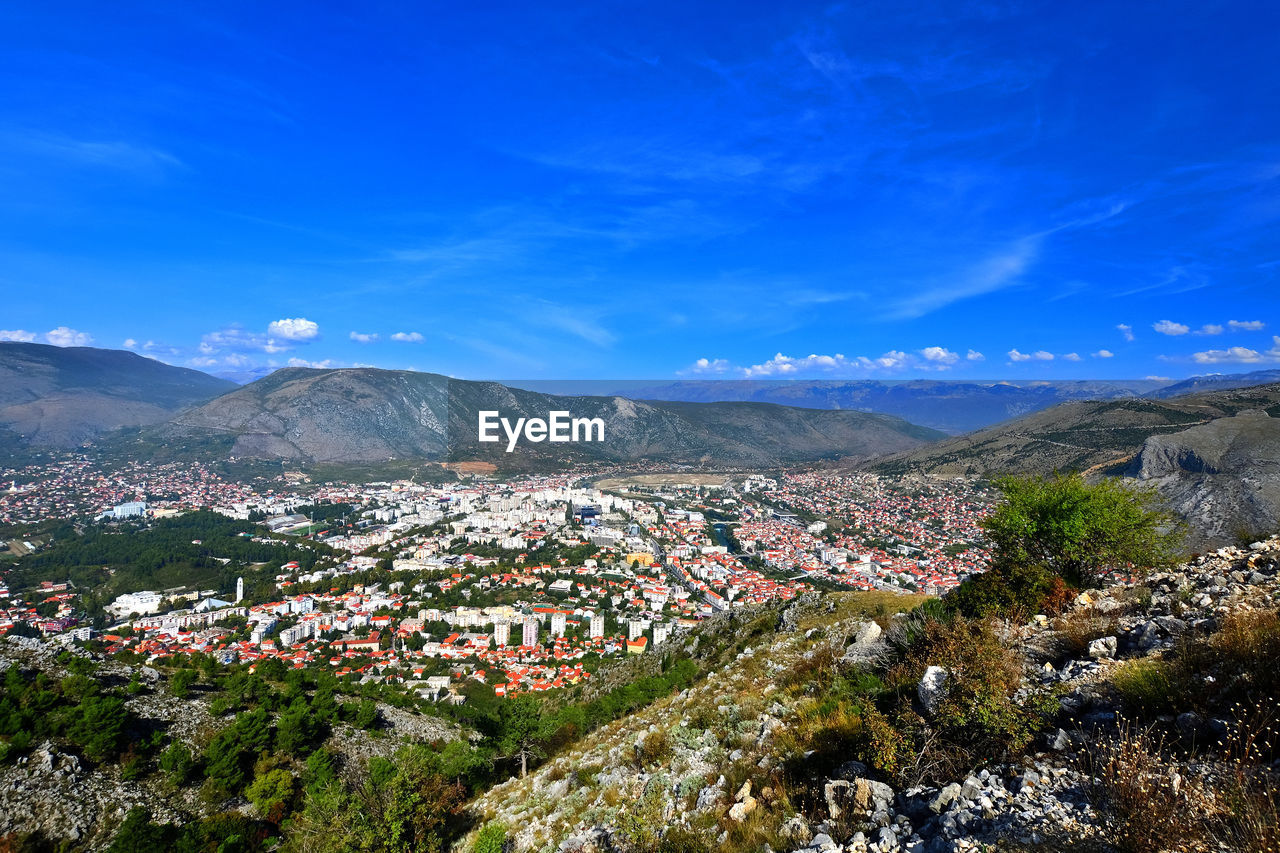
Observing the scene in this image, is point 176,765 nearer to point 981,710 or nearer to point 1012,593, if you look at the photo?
point 981,710

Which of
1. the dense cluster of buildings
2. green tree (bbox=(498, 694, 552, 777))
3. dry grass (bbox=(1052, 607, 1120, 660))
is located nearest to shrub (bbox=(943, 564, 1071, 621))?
dry grass (bbox=(1052, 607, 1120, 660))

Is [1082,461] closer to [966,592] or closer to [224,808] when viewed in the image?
[966,592]

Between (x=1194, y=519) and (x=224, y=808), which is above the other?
(x=1194, y=519)

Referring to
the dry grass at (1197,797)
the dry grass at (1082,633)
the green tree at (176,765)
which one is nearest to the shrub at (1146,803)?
the dry grass at (1197,797)

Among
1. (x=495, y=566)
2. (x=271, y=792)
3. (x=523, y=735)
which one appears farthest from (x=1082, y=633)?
(x=495, y=566)

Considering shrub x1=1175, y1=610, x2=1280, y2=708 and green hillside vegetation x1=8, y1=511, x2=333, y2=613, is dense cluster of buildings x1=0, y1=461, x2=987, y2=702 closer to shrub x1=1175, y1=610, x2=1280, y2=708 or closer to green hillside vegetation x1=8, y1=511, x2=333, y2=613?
green hillside vegetation x1=8, y1=511, x2=333, y2=613

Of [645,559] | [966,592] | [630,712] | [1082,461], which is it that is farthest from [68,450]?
[1082,461]

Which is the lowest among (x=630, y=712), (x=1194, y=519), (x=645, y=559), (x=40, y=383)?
(x=645, y=559)
